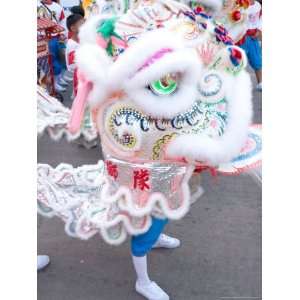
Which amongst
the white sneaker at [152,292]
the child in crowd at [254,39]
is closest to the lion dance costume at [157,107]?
the white sneaker at [152,292]

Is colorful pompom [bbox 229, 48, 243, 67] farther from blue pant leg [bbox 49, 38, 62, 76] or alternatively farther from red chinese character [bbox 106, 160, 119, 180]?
blue pant leg [bbox 49, 38, 62, 76]

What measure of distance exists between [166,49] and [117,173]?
1.84 feet

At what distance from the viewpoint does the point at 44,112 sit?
2.14 metres

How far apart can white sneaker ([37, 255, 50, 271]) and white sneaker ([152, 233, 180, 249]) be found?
22.8 inches

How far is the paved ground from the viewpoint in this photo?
2.25 metres

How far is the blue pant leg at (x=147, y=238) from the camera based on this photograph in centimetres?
192

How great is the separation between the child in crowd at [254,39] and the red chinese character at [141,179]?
287cm

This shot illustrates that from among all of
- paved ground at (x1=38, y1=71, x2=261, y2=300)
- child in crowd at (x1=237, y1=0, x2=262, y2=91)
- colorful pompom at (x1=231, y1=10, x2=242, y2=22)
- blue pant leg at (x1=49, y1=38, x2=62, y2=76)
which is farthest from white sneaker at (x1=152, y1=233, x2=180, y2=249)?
blue pant leg at (x1=49, y1=38, x2=62, y2=76)

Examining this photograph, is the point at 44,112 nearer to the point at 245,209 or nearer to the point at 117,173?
the point at 117,173

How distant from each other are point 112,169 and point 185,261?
2.78 ft

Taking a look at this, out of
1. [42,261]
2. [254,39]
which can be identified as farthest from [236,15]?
[42,261]

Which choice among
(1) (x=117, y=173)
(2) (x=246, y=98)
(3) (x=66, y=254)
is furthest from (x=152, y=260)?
(2) (x=246, y=98)

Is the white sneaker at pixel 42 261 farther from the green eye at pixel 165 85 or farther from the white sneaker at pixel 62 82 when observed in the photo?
the white sneaker at pixel 62 82

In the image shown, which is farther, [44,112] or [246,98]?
[44,112]
